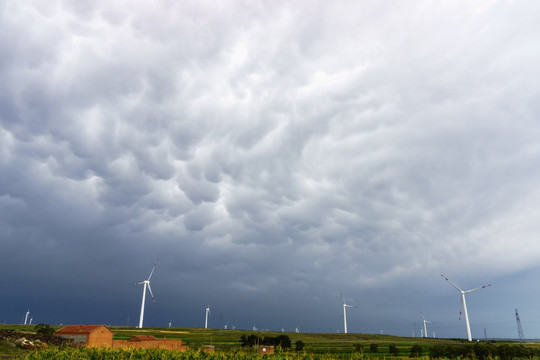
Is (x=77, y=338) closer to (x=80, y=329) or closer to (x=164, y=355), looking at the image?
(x=80, y=329)

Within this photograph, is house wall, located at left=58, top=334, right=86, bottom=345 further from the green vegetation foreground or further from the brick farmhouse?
the green vegetation foreground

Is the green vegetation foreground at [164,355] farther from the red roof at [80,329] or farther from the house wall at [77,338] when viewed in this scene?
the red roof at [80,329]

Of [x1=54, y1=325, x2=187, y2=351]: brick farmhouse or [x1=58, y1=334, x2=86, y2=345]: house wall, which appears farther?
[x1=58, y1=334, x2=86, y2=345]: house wall

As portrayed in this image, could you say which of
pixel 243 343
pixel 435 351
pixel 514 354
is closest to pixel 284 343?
pixel 243 343

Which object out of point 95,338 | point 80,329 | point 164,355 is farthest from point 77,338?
point 164,355

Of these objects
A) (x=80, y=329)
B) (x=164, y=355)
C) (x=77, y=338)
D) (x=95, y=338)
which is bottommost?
(x=95, y=338)

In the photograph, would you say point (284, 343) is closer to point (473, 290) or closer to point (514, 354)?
point (514, 354)

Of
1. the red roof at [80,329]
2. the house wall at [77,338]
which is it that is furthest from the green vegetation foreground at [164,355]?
the red roof at [80,329]

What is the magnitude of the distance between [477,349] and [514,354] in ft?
36.5

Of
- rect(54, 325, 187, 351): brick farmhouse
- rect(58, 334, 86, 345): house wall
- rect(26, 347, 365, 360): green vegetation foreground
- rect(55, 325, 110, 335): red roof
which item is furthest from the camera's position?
rect(55, 325, 110, 335): red roof

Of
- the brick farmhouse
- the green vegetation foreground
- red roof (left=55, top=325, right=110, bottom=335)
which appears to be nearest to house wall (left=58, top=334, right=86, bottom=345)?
the brick farmhouse

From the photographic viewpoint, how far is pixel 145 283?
186m

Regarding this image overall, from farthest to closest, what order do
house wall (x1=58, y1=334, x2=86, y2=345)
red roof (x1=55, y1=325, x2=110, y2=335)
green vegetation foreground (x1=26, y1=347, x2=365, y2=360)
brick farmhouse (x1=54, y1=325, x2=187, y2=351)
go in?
red roof (x1=55, y1=325, x2=110, y2=335)
house wall (x1=58, y1=334, x2=86, y2=345)
brick farmhouse (x1=54, y1=325, x2=187, y2=351)
green vegetation foreground (x1=26, y1=347, x2=365, y2=360)

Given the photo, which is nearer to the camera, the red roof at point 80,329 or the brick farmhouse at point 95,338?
the brick farmhouse at point 95,338
